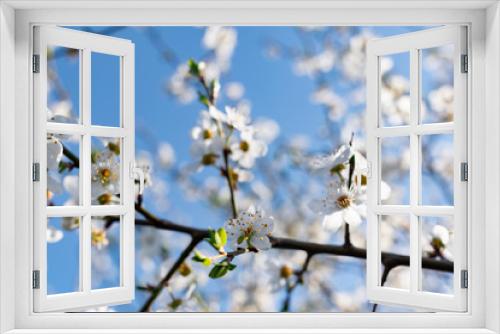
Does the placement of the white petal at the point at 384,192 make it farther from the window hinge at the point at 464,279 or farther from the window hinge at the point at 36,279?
the window hinge at the point at 36,279

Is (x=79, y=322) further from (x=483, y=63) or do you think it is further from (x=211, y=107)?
(x=483, y=63)

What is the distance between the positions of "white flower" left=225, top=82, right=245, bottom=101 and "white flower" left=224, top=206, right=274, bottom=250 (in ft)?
4.73

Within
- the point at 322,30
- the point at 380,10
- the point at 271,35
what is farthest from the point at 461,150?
the point at 271,35

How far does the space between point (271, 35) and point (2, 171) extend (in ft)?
8.02

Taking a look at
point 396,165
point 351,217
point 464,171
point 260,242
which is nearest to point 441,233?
point 351,217

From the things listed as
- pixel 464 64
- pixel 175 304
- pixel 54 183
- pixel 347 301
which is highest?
pixel 464 64

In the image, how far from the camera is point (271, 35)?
400 cm

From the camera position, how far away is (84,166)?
6.80 ft

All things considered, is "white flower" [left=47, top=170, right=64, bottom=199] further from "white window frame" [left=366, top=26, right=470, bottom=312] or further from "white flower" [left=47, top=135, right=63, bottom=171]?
"white window frame" [left=366, top=26, right=470, bottom=312]

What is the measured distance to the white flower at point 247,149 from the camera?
3111 millimetres

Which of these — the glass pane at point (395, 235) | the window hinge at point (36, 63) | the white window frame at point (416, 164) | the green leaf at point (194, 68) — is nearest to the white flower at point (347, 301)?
the glass pane at point (395, 235)

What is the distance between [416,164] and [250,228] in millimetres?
767

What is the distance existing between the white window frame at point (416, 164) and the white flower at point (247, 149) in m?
1.03

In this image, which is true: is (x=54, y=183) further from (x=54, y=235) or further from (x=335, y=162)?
(x=335, y=162)
